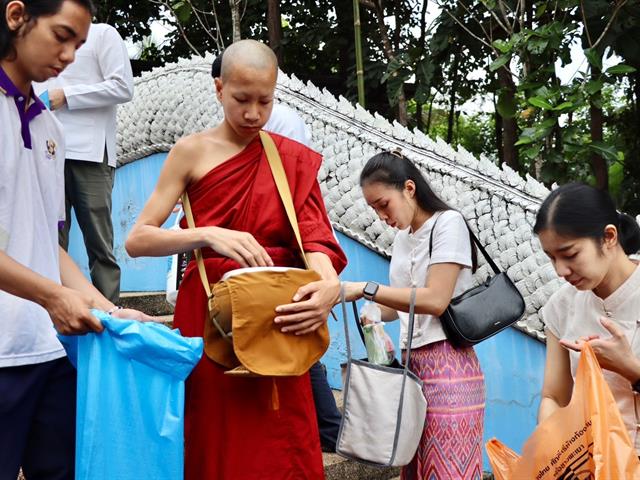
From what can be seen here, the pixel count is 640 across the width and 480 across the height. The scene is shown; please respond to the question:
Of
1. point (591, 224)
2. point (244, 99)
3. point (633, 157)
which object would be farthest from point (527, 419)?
point (633, 157)

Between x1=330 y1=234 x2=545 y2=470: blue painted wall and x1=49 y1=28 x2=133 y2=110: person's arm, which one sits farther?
x1=49 y1=28 x2=133 y2=110: person's arm

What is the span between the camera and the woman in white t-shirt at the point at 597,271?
2.27 m

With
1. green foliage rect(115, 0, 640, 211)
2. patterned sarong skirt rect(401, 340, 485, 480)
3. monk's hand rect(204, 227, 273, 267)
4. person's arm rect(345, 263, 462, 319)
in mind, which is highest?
green foliage rect(115, 0, 640, 211)

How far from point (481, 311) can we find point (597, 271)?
703 mm

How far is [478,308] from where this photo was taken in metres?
2.93

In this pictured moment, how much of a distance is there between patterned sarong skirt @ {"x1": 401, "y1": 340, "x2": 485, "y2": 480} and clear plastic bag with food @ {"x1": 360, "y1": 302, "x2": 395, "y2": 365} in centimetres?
13

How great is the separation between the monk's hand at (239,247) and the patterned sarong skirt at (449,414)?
0.85m

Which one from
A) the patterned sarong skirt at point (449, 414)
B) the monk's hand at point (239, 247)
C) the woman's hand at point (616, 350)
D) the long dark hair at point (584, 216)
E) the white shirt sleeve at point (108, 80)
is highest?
the white shirt sleeve at point (108, 80)

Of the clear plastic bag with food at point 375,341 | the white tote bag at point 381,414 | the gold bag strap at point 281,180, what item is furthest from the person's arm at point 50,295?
the clear plastic bag with food at point 375,341

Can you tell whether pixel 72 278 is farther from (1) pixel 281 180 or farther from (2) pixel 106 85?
(2) pixel 106 85

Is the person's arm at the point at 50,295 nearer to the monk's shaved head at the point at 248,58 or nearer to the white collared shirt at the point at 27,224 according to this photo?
the white collared shirt at the point at 27,224

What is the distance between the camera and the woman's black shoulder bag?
2.90m

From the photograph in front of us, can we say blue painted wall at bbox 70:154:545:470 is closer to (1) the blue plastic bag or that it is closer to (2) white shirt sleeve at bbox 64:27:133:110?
(2) white shirt sleeve at bbox 64:27:133:110

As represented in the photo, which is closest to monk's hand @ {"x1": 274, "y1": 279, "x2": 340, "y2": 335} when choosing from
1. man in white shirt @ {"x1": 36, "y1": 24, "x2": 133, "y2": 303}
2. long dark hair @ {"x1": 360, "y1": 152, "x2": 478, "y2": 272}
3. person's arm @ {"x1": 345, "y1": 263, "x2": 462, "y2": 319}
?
person's arm @ {"x1": 345, "y1": 263, "x2": 462, "y2": 319}
